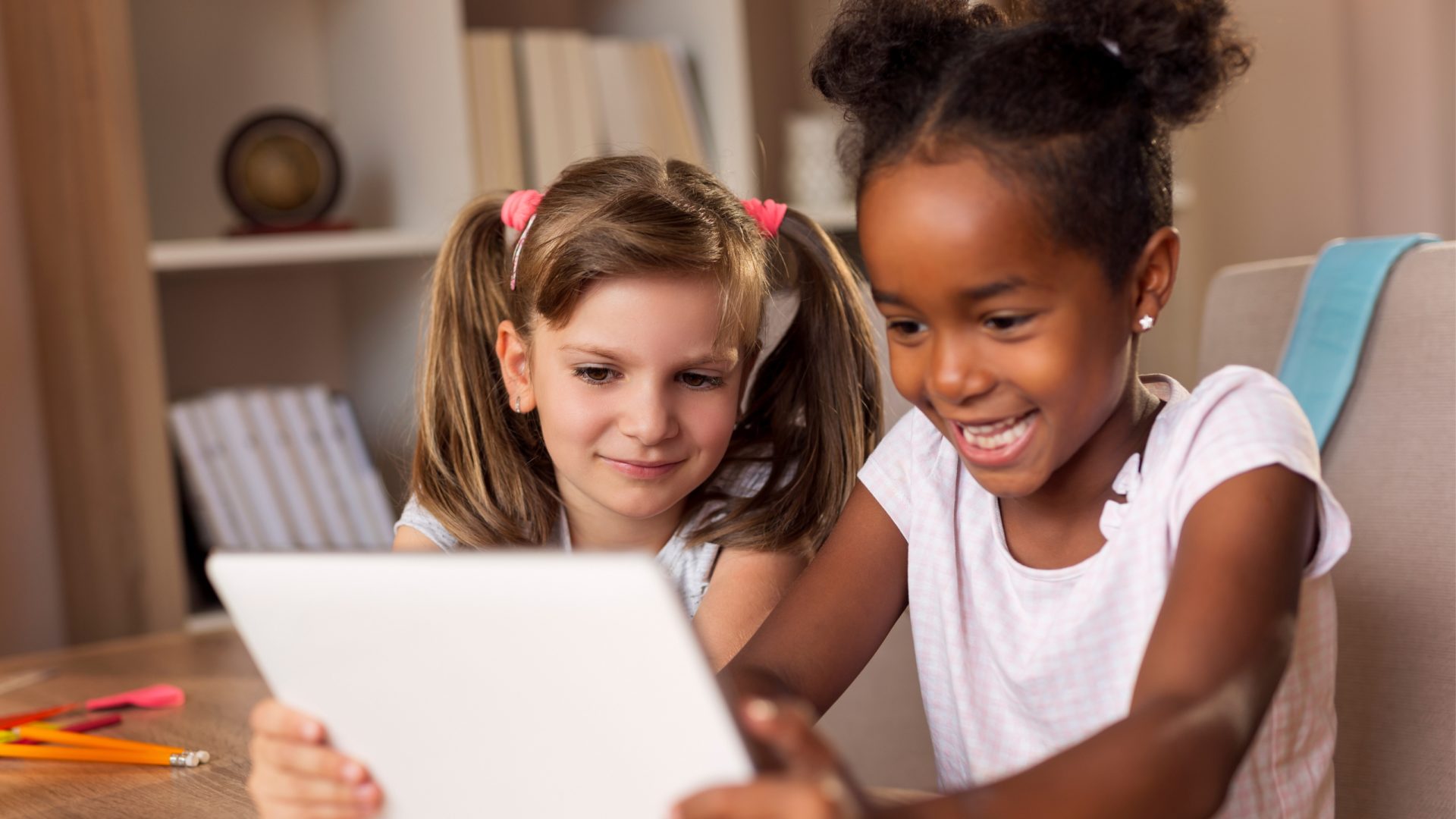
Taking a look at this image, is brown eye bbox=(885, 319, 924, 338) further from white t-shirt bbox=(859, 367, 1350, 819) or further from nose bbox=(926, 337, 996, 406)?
white t-shirt bbox=(859, 367, 1350, 819)

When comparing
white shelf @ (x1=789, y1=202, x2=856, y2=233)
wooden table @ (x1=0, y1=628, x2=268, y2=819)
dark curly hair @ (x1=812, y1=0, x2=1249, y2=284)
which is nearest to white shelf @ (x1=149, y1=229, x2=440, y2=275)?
wooden table @ (x1=0, y1=628, x2=268, y2=819)

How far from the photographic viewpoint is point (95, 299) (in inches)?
62.5

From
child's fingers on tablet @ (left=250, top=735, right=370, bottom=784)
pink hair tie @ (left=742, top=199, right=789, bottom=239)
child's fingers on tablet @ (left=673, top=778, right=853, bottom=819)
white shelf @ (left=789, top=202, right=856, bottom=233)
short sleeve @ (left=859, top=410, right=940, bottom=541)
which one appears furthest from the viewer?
white shelf @ (left=789, top=202, right=856, bottom=233)

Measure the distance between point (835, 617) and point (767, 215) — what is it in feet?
1.27

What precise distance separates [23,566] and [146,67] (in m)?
0.71

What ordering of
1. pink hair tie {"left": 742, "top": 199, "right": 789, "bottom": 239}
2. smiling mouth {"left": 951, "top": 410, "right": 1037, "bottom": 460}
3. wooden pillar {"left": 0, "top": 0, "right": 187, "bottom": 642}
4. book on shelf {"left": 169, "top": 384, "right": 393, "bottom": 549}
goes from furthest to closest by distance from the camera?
book on shelf {"left": 169, "top": 384, "right": 393, "bottom": 549} < wooden pillar {"left": 0, "top": 0, "right": 187, "bottom": 642} < pink hair tie {"left": 742, "top": 199, "right": 789, "bottom": 239} < smiling mouth {"left": 951, "top": 410, "right": 1037, "bottom": 460}

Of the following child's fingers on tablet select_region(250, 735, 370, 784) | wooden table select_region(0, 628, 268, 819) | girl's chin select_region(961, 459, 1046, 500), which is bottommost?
wooden table select_region(0, 628, 268, 819)

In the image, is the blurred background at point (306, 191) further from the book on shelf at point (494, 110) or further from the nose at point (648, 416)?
the nose at point (648, 416)

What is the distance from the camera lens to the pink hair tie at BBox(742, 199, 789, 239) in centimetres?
112

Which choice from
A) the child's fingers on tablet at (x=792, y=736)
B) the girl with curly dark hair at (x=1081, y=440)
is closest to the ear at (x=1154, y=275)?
the girl with curly dark hair at (x=1081, y=440)

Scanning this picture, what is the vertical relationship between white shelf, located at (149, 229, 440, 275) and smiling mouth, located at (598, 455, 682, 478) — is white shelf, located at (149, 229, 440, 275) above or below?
above

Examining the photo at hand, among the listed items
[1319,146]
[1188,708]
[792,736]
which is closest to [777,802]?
[792,736]

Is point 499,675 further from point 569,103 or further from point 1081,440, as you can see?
point 569,103

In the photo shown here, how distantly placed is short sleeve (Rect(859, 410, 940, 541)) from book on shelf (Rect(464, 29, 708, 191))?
1057mm
